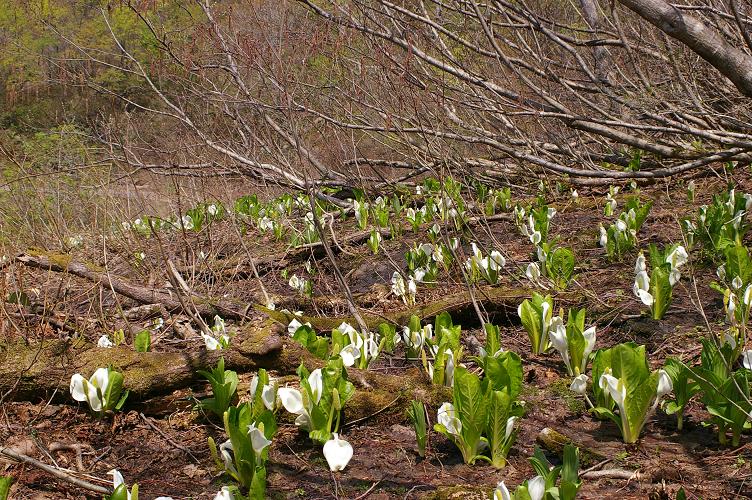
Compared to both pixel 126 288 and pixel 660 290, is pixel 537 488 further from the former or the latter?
pixel 126 288

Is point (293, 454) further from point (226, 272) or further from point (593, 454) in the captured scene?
point (226, 272)

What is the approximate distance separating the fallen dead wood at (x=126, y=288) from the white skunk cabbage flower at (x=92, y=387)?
1.73 meters

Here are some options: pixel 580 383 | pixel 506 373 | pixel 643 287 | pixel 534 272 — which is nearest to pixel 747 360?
pixel 580 383

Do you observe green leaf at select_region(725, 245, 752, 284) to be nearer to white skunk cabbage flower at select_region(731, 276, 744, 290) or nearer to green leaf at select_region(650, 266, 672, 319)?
white skunk cabbage flower at select_region(731, 276, 744, 290)

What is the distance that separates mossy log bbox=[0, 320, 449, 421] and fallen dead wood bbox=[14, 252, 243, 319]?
1.45 meters

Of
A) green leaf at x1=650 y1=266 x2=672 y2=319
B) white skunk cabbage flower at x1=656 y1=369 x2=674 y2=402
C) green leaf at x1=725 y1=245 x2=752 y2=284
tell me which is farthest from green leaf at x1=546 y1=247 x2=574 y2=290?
white skunk cabbage flower at x1=656 y1=369 x2=674 y2=402

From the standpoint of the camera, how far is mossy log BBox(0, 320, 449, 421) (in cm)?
264

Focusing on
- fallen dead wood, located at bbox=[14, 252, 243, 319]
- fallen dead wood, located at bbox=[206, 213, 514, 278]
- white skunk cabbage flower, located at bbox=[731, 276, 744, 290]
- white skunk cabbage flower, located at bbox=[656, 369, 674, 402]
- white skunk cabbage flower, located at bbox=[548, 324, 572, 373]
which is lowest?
fallen dead wood, located at bbox=[206, 213, 514, 278]

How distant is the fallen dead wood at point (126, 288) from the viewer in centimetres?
440

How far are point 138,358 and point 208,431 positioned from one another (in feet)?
1.59

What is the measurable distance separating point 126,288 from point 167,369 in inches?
82.4

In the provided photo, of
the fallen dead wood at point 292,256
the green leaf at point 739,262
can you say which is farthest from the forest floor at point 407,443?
the fallen dead wood at point 292,256

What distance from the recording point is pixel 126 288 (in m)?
4.65

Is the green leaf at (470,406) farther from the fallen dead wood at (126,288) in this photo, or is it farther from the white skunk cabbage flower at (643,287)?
the fallen dead wood at (126,288)
